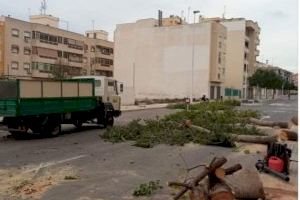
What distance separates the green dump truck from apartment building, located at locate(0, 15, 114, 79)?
1701 inches

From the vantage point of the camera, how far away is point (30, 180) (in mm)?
9633

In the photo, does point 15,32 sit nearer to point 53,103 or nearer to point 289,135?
point 53,103

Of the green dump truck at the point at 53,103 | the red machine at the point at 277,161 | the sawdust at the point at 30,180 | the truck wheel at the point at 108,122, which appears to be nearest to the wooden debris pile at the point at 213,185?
the sawdust at the point at 30,180

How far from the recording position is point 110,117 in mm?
23375

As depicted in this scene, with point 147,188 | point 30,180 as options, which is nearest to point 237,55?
point 30,180

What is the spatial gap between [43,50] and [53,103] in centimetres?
6349

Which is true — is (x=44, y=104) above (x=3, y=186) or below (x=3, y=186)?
above

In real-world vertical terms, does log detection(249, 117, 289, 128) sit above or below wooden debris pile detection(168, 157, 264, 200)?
below

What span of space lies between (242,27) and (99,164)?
91.2 m

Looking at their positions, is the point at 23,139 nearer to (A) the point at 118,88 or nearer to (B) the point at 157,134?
(B) the point at 157,134

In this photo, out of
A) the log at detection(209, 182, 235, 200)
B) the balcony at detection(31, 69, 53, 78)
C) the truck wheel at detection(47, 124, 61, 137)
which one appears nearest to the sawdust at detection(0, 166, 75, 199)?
the log at detection(209, 182, 235, 200)

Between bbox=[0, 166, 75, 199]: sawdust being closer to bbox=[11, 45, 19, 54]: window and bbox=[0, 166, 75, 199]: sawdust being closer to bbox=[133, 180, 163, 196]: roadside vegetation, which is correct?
bbox=[133, 180, 163, 196]: roadside vegetation

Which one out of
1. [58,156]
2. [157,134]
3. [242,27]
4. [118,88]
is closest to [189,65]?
[242,27]

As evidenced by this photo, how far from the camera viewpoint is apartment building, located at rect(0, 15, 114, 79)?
72938 millimetres
